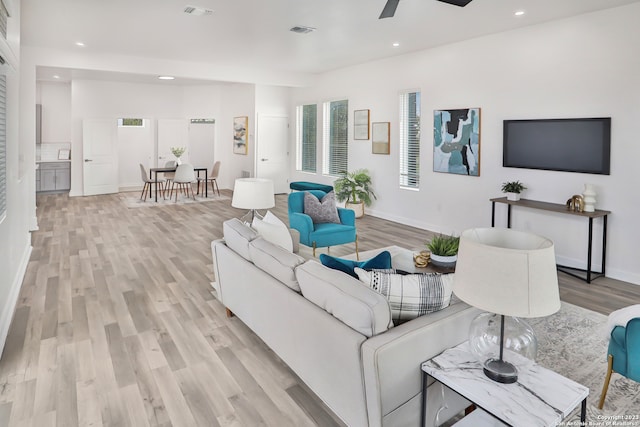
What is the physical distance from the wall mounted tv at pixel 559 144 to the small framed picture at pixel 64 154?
10.2 m

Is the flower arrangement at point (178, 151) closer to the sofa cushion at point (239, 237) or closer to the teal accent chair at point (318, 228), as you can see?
the teal accent chair at point (318, 228)

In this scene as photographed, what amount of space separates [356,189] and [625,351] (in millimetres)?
5925

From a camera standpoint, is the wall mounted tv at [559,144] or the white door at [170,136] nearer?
the wall mounted tv at [559,144]

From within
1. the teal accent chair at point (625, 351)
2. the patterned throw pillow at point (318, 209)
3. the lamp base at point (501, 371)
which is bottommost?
the teal accent chair at point (625, 351)

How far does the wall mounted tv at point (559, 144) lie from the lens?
15.2 feet

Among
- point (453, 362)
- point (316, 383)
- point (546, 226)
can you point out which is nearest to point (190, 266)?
point (316, 383)

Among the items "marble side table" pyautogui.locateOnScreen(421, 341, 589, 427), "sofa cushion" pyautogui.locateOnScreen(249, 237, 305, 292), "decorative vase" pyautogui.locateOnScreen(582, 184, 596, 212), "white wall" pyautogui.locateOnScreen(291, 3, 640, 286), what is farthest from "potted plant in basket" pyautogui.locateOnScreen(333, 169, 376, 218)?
"marble side table" pyautogui.locateOnScreen(421, 341, 589, 427)

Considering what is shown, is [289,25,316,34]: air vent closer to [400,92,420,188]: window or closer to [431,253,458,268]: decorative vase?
[400,92,420,188]: window

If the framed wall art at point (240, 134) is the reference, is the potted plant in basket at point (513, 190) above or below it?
below

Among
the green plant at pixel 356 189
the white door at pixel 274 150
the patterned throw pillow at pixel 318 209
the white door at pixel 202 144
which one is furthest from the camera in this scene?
the white door at pixel 202 144

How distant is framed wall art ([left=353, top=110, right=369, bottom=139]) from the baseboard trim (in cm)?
559

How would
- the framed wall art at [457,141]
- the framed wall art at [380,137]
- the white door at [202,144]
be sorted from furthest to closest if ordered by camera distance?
the white door at [202,144]
the framed wall art at [380,137]
the framed wall art at [457,141]

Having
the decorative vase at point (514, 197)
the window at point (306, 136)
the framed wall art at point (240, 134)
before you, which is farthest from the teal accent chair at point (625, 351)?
the framed wall art at point (240, 134)

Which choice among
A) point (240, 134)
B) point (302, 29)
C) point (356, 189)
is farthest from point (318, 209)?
point (240, 134)
